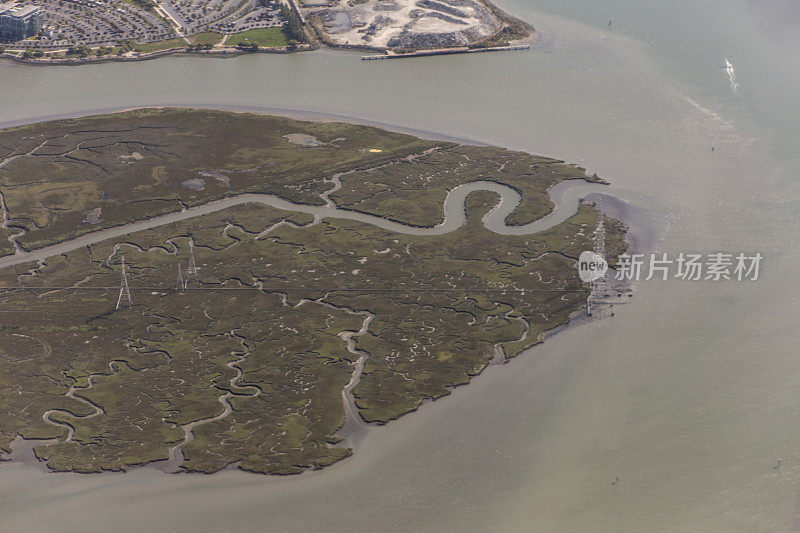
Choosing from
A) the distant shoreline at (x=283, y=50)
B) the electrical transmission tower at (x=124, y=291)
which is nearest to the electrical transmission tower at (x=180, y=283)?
the electrical transmission tower at (x=124, y=291)

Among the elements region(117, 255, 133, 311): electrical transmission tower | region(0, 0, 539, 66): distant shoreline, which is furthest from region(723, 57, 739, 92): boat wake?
region(117, 255, 133, 311): electrical transmission tower

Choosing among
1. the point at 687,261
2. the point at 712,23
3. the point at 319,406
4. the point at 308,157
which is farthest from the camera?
the point at 712,23

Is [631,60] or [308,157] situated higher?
[631,60]

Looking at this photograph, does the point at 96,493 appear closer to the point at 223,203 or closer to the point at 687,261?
the point at 223,203

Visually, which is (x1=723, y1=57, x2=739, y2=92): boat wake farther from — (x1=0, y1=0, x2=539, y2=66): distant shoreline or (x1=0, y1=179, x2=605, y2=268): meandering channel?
(x1=0, y1=179, x2=605, y2=268): meandering channel

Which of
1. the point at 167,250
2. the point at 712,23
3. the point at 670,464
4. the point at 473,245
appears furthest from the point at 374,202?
the point at 712,23

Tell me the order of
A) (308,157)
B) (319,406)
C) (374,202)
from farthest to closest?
(308,157) → (374,202) → (319,406)

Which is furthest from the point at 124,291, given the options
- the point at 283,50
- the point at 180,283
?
the point at 283,50

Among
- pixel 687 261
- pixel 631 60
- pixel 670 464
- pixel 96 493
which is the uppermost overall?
pixel 631 60
